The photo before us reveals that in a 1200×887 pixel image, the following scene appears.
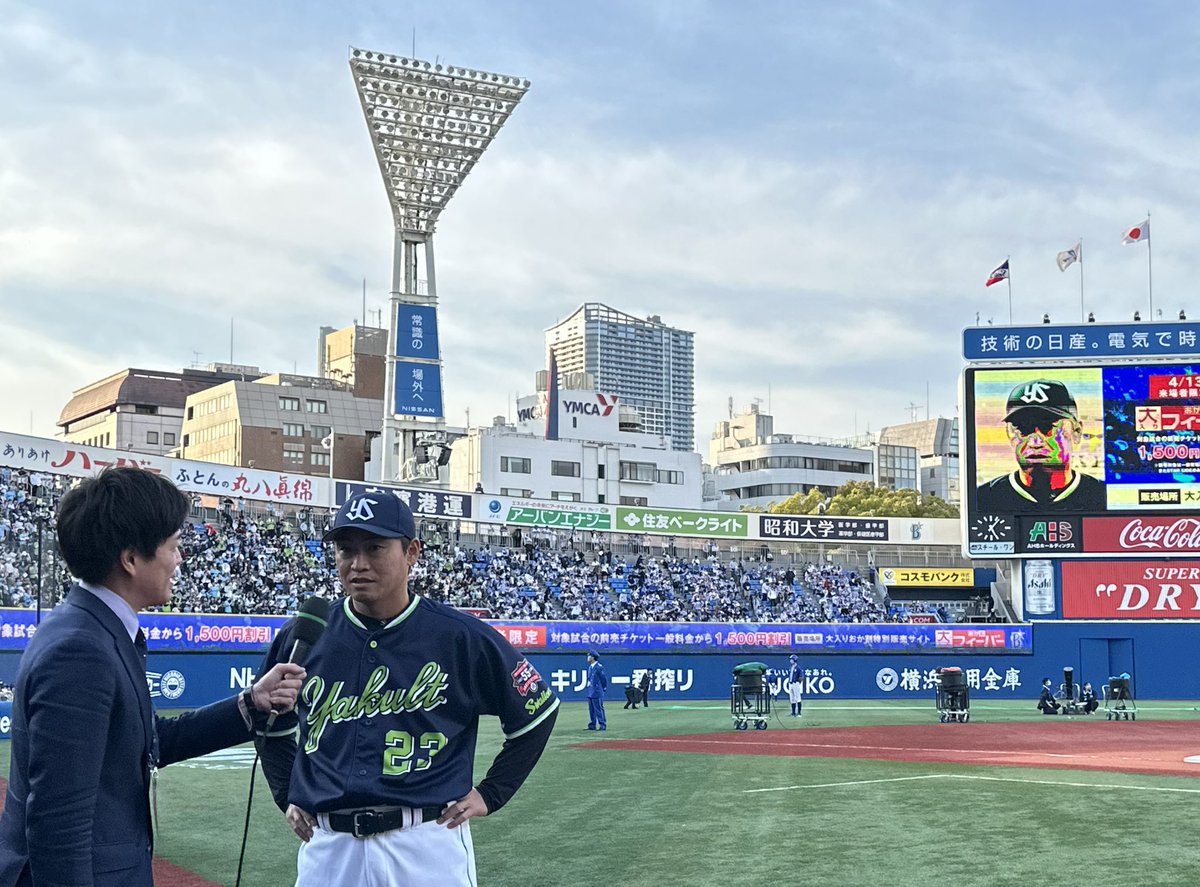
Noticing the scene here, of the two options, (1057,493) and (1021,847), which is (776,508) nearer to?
(1057,493)

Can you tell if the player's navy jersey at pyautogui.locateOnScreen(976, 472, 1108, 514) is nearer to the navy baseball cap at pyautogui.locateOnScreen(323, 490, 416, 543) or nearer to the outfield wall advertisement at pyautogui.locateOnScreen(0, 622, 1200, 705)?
the outfield wall advertisement at pyautogui.locateOnScreen(0, 622, 1200, 705)

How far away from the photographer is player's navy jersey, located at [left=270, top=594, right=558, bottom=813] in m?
4.89

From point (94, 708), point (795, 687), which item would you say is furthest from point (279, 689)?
point (795, 687)

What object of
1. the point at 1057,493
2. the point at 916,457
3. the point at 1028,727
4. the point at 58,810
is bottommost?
the point at 1028,727

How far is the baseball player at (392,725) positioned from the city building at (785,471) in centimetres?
11731

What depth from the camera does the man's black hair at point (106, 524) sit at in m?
3.93

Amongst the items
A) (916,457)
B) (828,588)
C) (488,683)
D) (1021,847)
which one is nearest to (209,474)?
(828,588)

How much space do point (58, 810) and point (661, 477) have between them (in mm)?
82233

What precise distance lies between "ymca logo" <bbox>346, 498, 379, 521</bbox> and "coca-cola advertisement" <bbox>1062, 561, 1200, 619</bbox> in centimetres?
3983

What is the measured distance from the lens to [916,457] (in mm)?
151875

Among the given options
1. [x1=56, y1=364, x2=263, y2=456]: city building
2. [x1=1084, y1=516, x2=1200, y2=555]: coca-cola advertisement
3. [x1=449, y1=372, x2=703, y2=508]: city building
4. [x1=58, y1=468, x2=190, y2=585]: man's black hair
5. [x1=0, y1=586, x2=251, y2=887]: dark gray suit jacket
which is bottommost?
[x1=0, y1=586, x2=251, y2=887]: dark gray suit jacket

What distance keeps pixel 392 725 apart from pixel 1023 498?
124 ft

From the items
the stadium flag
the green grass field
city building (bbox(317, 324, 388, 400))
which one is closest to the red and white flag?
the stadium flag

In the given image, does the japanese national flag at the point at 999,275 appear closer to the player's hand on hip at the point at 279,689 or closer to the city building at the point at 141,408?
the player's hand on hip at the point at 279,689
